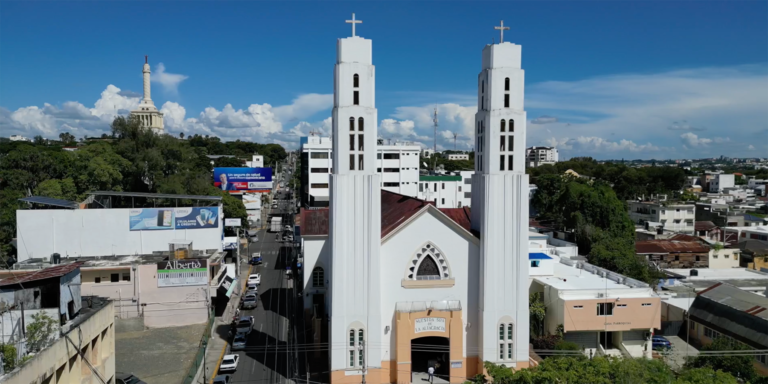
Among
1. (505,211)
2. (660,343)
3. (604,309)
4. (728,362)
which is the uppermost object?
(505,211)

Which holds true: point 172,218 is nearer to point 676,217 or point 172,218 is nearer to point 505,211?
point 505,211

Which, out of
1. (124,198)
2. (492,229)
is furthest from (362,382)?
(124,198)

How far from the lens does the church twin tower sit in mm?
22281

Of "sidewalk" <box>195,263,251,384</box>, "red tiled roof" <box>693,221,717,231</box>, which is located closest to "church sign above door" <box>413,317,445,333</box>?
"sidewalk" <box>195,263,251,384</box>

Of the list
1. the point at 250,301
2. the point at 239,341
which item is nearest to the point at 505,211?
the point at 239,341

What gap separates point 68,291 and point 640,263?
3774cm

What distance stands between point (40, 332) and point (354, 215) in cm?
1206

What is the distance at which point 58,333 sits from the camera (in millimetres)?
13984

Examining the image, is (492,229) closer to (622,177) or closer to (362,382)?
(362,382)

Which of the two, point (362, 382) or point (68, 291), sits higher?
point (68, 291)

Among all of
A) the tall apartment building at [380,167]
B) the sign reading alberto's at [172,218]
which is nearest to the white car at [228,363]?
the sign reading alberto's at [172,218]

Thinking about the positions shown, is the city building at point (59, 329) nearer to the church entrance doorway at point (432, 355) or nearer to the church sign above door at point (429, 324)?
the church sign above door at point (429, 324)

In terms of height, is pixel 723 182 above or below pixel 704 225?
above

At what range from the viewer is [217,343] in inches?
1088
